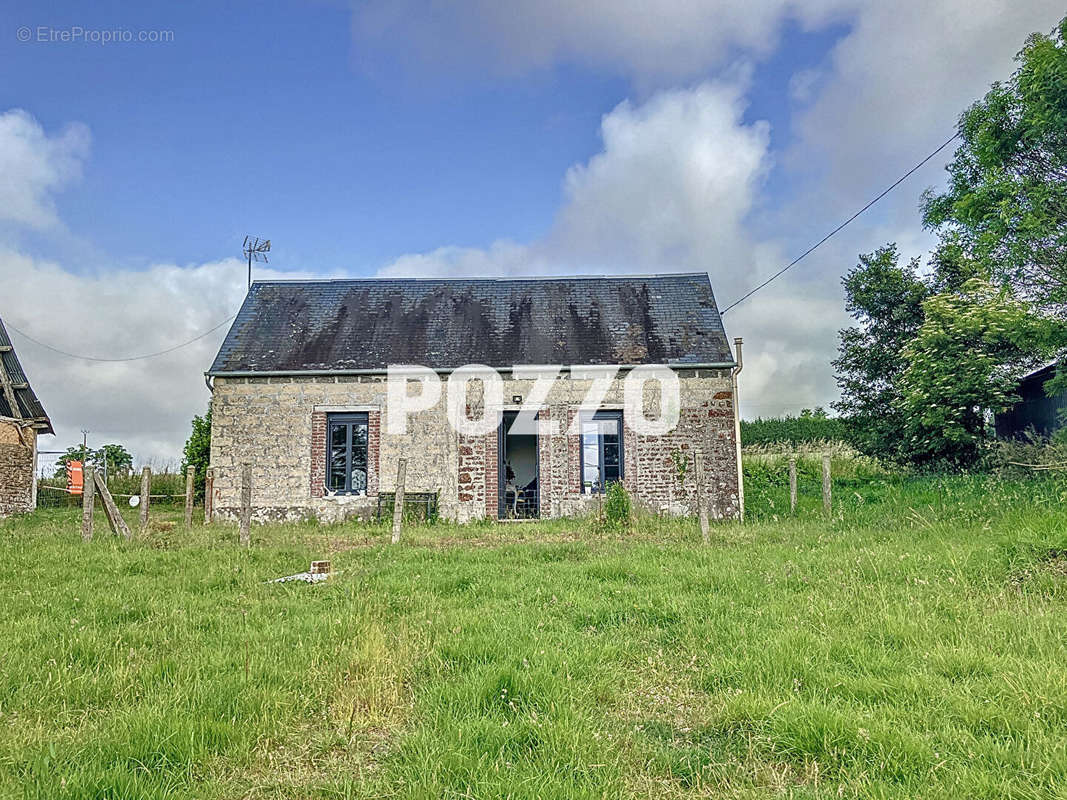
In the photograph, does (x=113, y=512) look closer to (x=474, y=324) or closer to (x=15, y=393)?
(x=474, y=324)

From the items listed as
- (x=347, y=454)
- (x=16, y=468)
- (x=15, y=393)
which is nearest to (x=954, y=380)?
(x=347, y=454)

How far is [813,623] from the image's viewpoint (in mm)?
4973

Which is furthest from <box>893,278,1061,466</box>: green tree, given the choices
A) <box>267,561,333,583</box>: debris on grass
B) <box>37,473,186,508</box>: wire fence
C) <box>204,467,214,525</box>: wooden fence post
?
<box>37,473,186,508</box>: wire fence

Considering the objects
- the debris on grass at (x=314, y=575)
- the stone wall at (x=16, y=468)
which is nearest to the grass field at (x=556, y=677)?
the debris on grass at (x=314, y=575)

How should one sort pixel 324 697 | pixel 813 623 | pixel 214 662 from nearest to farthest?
pixel 324 697, pixel 214 662, pixel 813 623

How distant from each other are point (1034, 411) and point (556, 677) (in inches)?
668

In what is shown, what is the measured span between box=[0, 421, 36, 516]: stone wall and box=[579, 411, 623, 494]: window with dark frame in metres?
14.3

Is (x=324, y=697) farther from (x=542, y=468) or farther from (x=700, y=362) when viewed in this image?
(x=700, y=362)

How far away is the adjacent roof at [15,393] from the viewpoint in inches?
702

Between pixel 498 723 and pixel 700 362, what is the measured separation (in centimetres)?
1179

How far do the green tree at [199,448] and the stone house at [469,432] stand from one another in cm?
415

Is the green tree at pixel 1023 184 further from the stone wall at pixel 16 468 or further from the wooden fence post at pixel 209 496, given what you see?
the stone wall at pixel 16 468

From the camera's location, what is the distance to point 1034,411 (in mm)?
16422

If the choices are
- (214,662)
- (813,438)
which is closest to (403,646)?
(214,662)
